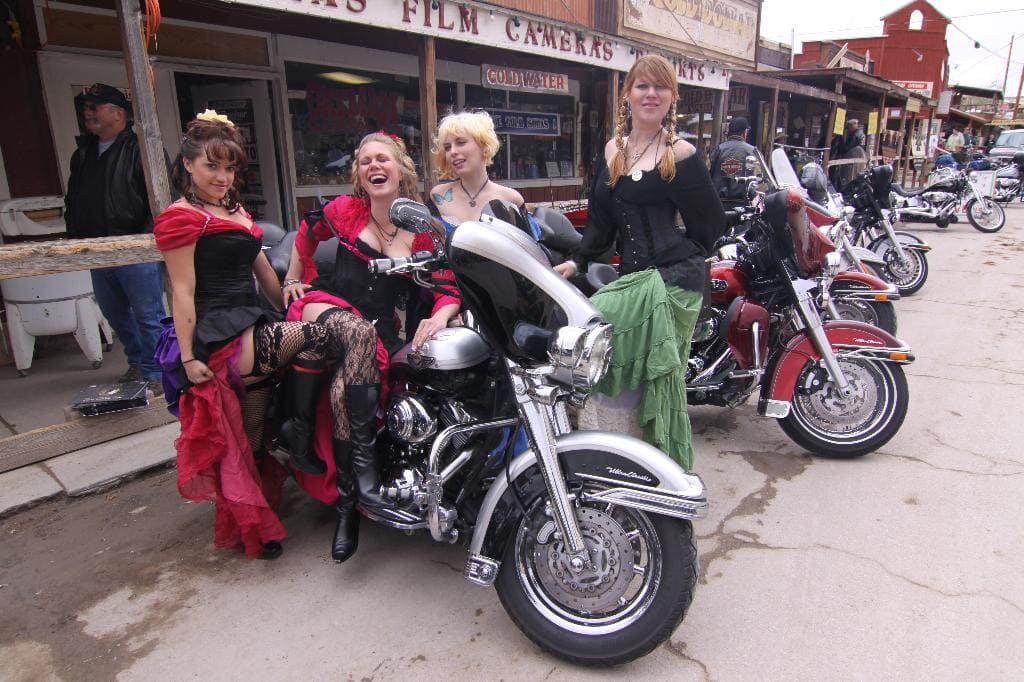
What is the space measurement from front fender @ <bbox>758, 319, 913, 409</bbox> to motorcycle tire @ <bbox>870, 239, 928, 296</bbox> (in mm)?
4734

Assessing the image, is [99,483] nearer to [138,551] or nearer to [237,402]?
[138,551]

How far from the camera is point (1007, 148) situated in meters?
23.0

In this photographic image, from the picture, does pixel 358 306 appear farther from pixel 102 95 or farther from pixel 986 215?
pixel 986 215

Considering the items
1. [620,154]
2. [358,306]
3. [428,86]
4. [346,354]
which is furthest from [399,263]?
[428,86]

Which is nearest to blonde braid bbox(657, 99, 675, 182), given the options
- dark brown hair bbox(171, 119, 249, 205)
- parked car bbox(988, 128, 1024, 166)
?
dark brown hair bbox(171, 119, 249, 205)

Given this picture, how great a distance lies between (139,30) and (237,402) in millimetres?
2458

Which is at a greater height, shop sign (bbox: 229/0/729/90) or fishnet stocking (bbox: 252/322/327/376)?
shop sign (bbox: 229/0/729/90)

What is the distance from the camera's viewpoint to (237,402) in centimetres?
271

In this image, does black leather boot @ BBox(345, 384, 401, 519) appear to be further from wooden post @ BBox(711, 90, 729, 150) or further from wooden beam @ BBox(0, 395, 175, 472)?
wooden post @ BBox(711, 90, 729, 150)

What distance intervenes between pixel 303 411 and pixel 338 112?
20.2ft

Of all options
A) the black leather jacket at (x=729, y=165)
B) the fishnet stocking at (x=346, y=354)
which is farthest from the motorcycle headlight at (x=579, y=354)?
the black leather jacket at (x=729, y=165)

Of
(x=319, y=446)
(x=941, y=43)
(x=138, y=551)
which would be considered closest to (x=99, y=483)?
(x=138, y=551)

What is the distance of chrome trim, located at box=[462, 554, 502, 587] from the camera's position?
2174 mm

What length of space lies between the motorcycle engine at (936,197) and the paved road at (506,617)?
965cm
